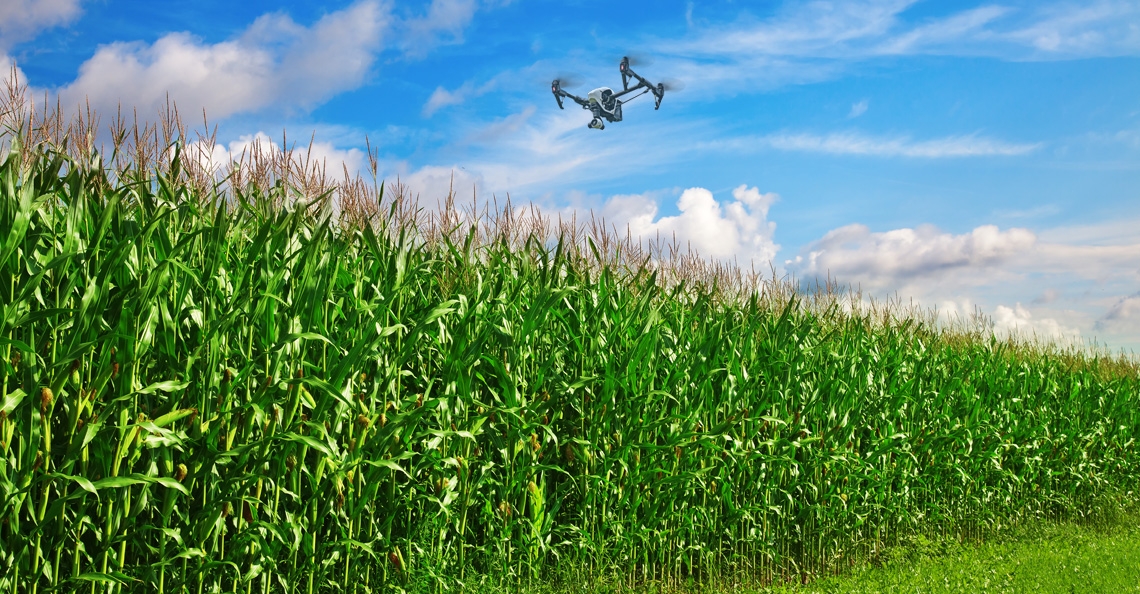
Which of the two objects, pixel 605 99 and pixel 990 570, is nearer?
pixel 990 570

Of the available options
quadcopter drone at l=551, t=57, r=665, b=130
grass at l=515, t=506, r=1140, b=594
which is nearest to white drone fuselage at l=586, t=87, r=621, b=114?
quadcopter drone at l=551, t=57, r=665, b=130

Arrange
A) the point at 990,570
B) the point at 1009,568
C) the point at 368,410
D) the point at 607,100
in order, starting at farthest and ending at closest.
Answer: the point at 607,100 → the point at 1009,568 → the point at 990,570 → the point at 368,410

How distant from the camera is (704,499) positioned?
466cm

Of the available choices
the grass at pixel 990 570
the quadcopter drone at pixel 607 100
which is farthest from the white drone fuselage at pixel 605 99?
the grass at pixel 990 570

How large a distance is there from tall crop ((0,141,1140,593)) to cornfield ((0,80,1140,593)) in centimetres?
1

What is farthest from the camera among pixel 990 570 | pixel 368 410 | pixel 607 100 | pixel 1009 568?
pixel 607 100

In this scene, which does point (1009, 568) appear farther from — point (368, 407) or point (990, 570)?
point (368, 407)

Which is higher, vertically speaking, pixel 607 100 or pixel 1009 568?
pixel 607 100

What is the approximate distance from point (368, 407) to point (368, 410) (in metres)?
0.08

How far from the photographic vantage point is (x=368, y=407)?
3.45 metres

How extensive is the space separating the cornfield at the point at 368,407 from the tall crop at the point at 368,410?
0.05ft

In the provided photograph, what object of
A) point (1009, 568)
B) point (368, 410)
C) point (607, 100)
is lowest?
point (1009, 568)

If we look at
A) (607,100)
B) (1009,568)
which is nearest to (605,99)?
(607,100)

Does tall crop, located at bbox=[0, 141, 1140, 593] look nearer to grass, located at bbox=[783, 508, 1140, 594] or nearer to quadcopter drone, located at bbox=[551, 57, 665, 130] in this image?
grass, located at bbox=[783, 508, 1140, 594]
